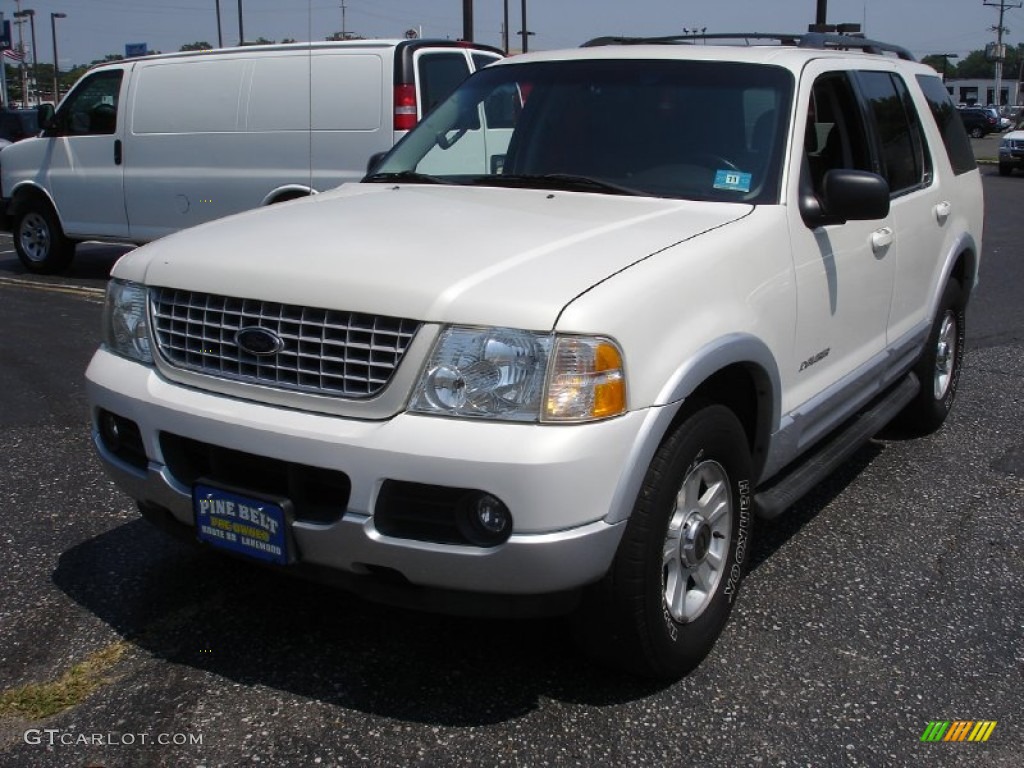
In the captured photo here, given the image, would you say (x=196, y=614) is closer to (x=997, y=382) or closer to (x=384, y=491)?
(x=384, y=491)

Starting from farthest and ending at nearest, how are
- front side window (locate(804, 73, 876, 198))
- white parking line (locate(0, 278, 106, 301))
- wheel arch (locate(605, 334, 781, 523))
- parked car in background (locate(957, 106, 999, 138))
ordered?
1. parked car in background (locate(957, 106, 999, 138))
2. white parking line (locate(0, 278, 106, 301))
3. front side window (locate(804, 73, 876, 198))
4. wheel arch (locate(605, 334, 781, 523))

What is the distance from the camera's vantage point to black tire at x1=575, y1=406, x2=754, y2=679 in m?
2.89

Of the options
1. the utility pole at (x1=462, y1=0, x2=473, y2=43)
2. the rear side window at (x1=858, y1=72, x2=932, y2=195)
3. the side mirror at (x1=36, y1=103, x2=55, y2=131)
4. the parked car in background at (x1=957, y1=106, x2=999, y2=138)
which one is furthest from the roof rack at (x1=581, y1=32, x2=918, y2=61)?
the parked car in background at (x1=957, y1=106, x2=999, y2=138)

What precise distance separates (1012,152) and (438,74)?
23.5 metres

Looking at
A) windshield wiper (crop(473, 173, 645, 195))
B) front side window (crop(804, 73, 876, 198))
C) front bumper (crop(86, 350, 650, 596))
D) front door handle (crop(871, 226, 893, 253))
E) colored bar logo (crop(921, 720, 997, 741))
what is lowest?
colored bar logo (crop(921, 720, 997, 741))

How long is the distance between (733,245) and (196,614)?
2.07 m

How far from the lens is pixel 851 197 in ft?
12.1

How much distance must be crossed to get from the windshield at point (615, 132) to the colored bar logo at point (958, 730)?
1.72 m

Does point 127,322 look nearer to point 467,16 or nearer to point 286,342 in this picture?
point 286,342

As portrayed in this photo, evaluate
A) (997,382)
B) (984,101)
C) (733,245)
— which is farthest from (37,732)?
(984,101)

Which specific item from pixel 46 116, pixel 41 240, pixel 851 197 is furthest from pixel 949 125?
pixel 41 240

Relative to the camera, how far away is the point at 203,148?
388 inches

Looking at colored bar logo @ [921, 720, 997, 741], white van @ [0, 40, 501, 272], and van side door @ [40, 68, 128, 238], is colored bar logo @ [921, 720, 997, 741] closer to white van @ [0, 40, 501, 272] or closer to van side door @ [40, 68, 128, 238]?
white van @ [0, 40, 501, 272]

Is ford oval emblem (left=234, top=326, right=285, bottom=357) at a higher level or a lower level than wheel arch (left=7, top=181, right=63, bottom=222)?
higher
